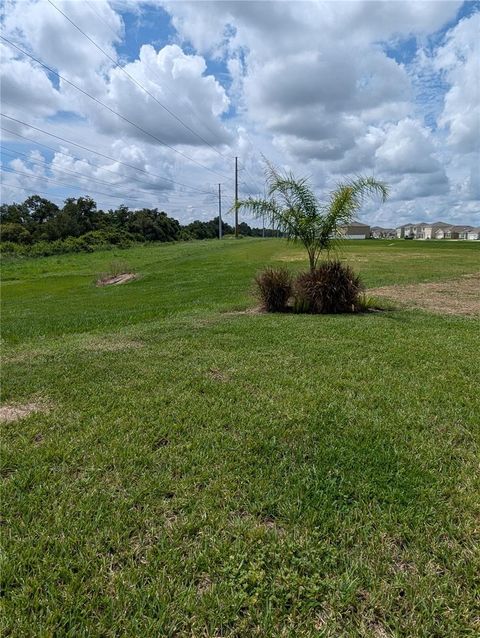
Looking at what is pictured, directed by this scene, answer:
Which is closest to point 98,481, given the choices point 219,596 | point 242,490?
point 242,490

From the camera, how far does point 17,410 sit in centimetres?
410

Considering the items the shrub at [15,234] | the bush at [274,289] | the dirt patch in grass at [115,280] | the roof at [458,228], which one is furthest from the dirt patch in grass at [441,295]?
the roof at [458,228]

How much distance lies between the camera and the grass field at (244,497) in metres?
1.86

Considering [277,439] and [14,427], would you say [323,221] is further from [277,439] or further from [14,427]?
[14,427]

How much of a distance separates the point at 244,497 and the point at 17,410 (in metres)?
2.79

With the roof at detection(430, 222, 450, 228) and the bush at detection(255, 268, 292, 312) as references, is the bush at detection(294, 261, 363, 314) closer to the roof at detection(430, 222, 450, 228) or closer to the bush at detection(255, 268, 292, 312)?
the bush at detection(255, 268, 292, 312)

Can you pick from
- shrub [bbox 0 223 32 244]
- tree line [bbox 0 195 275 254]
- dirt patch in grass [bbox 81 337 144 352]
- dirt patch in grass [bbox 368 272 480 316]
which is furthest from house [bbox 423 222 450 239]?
dirt patch in grass [bbox 81 337 144 352]

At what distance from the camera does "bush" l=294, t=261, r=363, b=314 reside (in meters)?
9.48

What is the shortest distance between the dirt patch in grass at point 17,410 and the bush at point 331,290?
680 centimetres

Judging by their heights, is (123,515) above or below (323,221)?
below

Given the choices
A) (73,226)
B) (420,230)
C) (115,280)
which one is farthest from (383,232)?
(115,280)

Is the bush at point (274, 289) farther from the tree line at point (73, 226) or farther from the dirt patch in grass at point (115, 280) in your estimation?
the tree line at point (73, 226)

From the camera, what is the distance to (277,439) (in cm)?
331

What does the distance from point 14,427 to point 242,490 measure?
7.65ft
